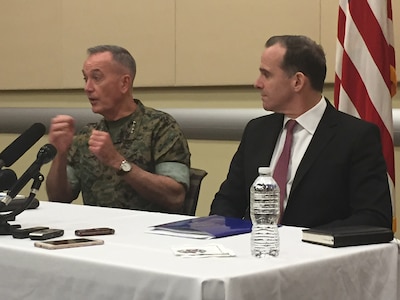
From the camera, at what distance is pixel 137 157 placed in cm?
373

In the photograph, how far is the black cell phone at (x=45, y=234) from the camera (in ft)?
7.81

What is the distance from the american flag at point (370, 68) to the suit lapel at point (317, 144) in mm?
659

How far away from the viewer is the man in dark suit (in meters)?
3.02

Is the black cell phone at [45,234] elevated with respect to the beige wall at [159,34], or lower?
lower

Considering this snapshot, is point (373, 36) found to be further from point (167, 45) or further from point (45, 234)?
point (45, 234)

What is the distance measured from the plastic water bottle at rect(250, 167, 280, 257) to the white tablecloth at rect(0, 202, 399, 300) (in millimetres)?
35

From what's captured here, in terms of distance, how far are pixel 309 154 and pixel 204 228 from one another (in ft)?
2.65

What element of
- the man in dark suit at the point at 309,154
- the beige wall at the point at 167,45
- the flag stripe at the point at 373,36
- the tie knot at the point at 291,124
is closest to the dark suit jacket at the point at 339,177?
the man in dark suit at the point at 309,154

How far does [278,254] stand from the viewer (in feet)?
6.93

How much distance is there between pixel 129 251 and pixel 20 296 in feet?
1.07

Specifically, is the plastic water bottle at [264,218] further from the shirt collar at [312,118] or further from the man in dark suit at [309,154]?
the shirt collar at [312,118]

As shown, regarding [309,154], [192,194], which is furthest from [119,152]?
[309,154]

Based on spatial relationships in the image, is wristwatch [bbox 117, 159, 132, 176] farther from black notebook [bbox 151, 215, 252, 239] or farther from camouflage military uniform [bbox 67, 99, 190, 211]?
black notebook [bbox 151, 215, 252, 239]

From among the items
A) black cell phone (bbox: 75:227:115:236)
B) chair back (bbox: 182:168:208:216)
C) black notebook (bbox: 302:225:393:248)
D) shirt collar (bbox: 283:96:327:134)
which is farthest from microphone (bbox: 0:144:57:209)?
chair back (bbox: 182:168:208:216)
